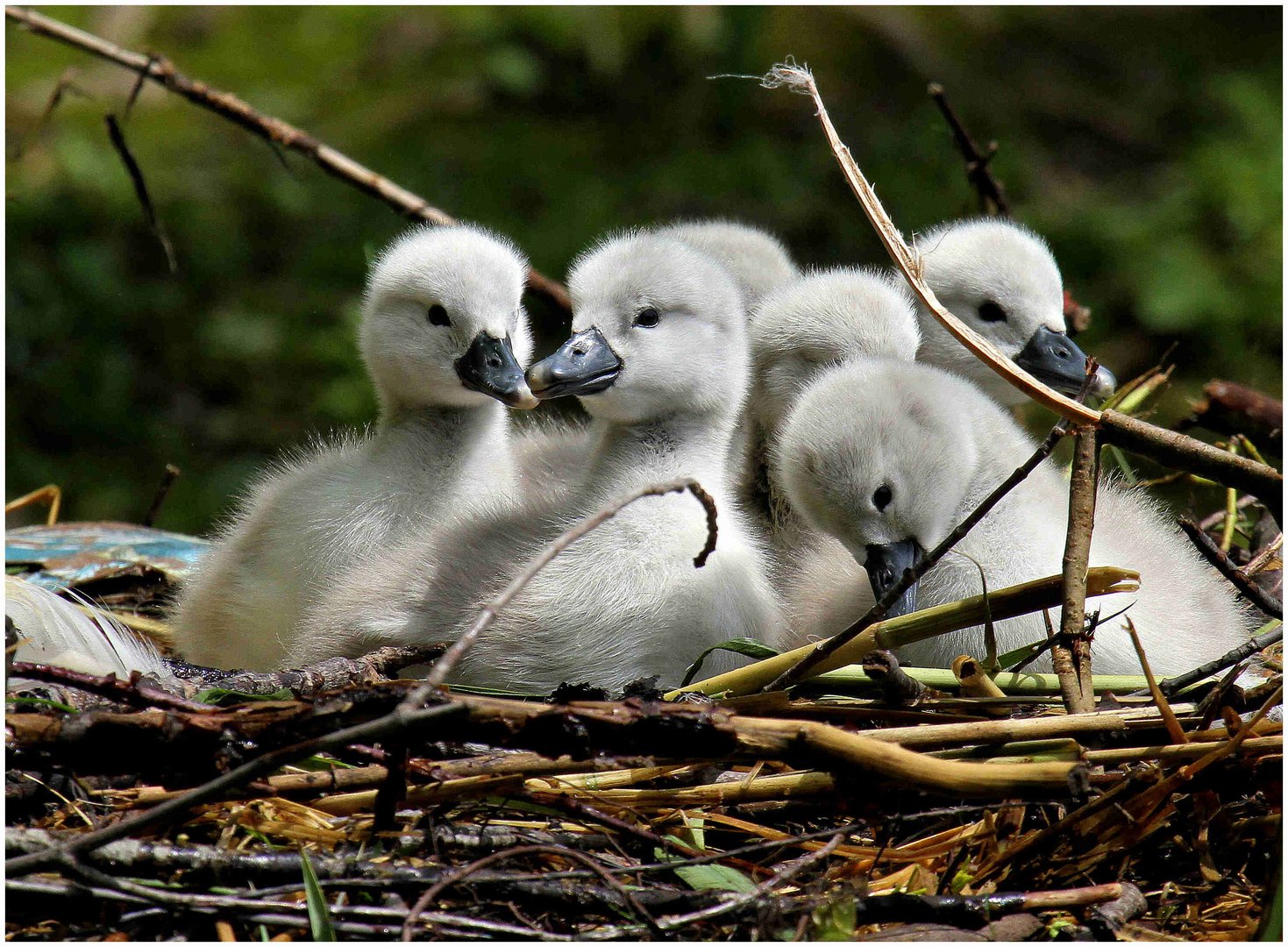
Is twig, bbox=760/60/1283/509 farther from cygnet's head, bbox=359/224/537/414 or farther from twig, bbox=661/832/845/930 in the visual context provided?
cygnet's head, bbox=359/224/537/414

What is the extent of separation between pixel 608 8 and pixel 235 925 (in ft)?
22.9

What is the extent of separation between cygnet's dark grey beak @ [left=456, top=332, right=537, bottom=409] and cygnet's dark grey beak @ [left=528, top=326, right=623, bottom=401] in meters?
0.07

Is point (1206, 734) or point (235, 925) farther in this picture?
point (1206, 734)

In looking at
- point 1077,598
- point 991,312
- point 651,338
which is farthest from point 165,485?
point 1077,598

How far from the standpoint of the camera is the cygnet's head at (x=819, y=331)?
9.81 ft

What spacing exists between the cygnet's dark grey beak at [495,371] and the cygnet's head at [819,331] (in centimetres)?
60

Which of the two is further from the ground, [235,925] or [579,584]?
[579,584]

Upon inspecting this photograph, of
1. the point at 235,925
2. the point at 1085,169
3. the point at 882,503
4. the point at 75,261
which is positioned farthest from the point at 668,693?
the point at 1085,169

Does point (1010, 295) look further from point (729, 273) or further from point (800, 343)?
point (729, 273)

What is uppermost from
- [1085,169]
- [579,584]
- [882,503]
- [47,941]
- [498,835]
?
[1085,169]

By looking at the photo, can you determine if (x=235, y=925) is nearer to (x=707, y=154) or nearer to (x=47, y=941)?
(x=47, y=941)

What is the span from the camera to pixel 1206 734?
78.3 inches

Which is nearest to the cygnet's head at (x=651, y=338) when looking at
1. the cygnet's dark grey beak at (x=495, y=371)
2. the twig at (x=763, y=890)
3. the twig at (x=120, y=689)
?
the cygnet's dark grey beak at (x=495, y=371)

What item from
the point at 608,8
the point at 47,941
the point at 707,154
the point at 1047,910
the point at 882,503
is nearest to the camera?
the point at 47,941
